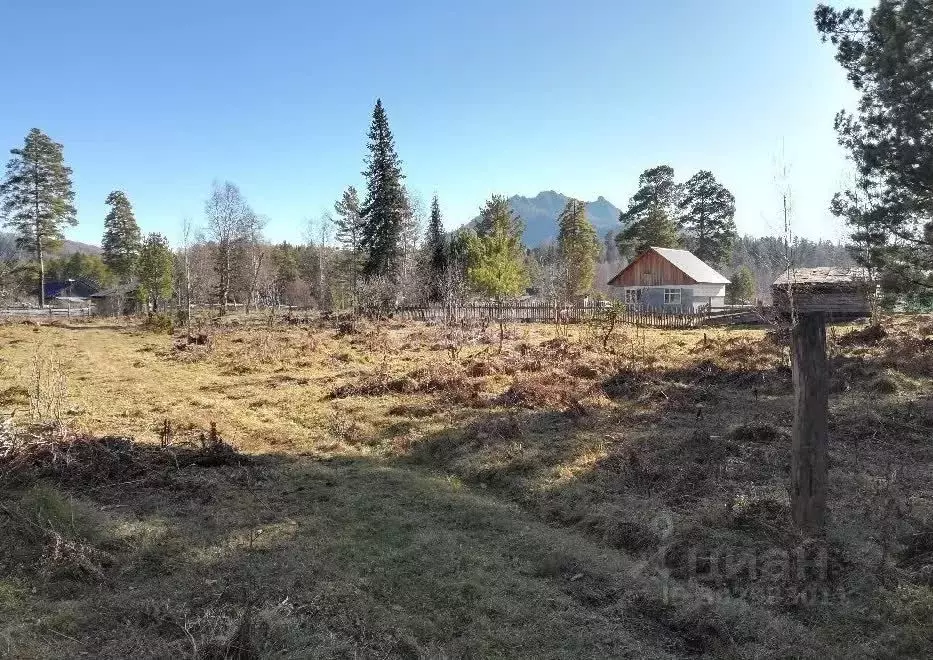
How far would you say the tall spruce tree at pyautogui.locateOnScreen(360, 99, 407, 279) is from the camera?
39.0 metres

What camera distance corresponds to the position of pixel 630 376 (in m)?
13.9

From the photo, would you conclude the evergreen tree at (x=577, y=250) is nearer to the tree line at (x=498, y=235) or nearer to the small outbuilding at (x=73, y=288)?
the tree line at (x=498, y=235)

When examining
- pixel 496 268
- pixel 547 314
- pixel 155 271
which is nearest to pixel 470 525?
pixel 496 268

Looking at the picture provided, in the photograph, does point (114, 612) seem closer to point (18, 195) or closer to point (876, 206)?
point (876, 206)

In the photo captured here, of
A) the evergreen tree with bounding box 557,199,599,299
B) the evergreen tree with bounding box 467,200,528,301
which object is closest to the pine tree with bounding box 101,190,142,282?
the evergreen tree with bounding box 467,200,528,301

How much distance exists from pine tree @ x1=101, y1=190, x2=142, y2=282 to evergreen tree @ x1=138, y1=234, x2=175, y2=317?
7247mm

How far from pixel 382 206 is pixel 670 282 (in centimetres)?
2182

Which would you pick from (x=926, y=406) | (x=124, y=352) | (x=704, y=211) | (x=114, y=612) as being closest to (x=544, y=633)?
(x=114, y=612)

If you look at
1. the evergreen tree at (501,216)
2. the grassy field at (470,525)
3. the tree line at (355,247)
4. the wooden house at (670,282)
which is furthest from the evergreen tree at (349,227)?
the grassy field at (470,525)

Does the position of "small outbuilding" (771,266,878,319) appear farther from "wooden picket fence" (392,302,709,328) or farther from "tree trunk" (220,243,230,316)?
"tree trunk" (220,243,230,316)

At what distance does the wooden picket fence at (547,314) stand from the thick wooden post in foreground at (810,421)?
76.1 ft

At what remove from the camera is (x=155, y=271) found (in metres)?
41.2

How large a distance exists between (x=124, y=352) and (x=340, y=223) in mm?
32831

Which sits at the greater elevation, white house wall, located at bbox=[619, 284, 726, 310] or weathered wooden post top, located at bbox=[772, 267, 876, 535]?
white house wall, located at bbox=[619, 284, 726, 310]
